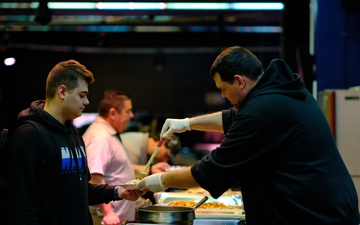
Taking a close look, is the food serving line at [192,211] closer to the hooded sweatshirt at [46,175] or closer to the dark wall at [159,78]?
the hooded sweatshirt at [46,175]

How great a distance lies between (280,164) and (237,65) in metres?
0.49

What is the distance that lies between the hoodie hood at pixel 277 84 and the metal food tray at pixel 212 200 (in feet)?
3.94

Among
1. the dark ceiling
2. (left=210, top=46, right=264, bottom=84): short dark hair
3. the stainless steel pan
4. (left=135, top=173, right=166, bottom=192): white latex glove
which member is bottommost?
the stainless steel pan

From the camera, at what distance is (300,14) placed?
251 inches

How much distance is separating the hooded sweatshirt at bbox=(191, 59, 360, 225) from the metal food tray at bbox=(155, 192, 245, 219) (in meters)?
1.10

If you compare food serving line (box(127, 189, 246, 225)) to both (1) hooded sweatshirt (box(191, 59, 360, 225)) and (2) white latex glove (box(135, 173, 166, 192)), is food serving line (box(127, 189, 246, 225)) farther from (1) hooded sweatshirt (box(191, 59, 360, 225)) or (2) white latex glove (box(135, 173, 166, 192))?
(1) hooded sweatshirt (box(191, 59, 360, 225))

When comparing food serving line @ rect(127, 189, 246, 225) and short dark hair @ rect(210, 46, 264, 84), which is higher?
short dark hair @ rect(210, 46, 264, 84)

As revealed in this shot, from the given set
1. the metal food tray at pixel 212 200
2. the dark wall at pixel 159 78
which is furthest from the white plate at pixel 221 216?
the dark wall at pixel 159 78

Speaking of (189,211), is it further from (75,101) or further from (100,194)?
(75,101)

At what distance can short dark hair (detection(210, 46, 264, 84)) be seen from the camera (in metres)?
2.76

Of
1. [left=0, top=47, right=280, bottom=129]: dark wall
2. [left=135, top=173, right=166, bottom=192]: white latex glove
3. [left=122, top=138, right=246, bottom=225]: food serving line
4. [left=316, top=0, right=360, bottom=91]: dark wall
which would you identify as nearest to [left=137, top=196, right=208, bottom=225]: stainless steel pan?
[left=122, top=138, right=246, bottom=225]: food serving line

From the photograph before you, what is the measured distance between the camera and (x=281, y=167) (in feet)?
8.50

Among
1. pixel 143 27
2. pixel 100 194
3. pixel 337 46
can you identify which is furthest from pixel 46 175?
pixel 143 27

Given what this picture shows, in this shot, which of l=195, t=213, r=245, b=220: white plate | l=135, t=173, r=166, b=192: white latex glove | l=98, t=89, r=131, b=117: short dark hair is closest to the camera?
l=135, t=173, r=166, b=192: white latex glove
